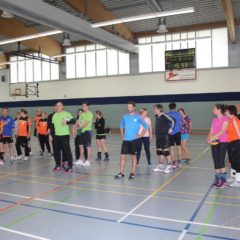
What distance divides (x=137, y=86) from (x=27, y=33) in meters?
8.26

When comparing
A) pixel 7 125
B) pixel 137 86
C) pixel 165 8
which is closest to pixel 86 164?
pixel 7 125

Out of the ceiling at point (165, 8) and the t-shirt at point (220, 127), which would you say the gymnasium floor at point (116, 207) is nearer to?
the t-shirt at point (220, 127)

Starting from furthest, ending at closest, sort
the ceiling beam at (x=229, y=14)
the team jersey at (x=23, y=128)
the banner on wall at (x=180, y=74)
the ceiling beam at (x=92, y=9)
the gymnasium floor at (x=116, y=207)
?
the banner on wall at (x=180, y=74) → the ceiling beam at (x=92, y=9) → the ceiling beam at (x=229, y=14) → the team jersey at (x=23, y=128) → the gymnasium floor at (x=116, y=207)

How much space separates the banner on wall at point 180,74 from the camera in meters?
20.5

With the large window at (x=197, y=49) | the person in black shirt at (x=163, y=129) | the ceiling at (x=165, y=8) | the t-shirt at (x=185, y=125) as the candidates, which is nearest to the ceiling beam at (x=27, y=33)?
the ceiling at (x=165, y=8)

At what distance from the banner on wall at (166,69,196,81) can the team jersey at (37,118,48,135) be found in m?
11.9

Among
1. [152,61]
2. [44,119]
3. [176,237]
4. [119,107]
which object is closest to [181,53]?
[152,61]

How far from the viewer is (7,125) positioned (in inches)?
376

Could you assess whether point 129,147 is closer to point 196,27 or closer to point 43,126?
point 43,126

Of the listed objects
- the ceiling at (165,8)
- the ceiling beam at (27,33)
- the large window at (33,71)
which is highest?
the ceiling at (165,8)

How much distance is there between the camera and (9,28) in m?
17.2

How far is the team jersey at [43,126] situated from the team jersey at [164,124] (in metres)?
5.12

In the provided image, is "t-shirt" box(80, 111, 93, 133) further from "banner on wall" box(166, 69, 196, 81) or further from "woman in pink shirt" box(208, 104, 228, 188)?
"banner on wall" box(166, 69, 196, 81)

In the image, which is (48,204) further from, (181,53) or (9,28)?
(181,53)
